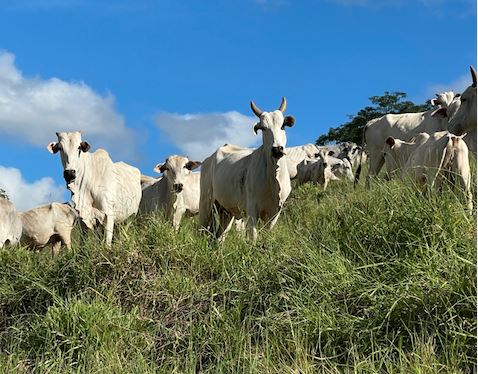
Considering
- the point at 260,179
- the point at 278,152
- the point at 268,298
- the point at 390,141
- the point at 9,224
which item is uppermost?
the point at 390,141

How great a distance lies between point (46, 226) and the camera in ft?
46.8

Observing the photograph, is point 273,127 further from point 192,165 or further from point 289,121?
A: point 192,165

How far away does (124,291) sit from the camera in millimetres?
6633

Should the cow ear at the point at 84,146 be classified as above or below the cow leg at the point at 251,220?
above

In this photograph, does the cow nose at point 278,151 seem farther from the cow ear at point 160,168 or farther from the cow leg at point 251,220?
the cow ear at point 160,168

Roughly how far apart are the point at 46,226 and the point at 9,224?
168cm

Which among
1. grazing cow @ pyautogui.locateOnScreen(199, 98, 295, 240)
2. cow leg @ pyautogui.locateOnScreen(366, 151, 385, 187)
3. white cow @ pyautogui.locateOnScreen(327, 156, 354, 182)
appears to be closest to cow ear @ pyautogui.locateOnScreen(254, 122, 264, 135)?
grazing cow @ pyautogui.locateOnScreen(199, 98, 295, 240)

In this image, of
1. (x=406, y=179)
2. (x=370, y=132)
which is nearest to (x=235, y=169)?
(x=406, y=179)

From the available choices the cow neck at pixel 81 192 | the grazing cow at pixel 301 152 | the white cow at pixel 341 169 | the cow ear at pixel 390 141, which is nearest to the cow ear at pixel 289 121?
the cow ear at pixel 390 141

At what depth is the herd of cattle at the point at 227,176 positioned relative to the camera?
8.28 meters

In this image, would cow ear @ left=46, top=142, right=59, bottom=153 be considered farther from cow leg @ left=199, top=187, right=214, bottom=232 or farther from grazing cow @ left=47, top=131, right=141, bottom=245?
cow leg @ left=199, top=187, right=214, bottom=232

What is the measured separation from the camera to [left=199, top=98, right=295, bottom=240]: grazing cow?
876cm

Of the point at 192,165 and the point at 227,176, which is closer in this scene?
the point at 227,176

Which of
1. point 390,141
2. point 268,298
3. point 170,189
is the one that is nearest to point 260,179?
point 390,141
